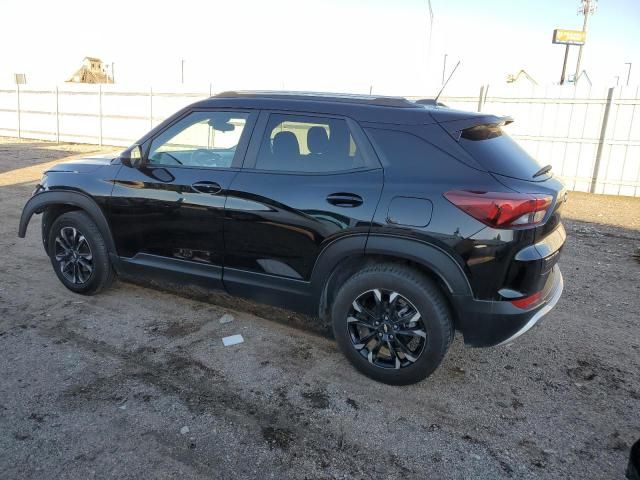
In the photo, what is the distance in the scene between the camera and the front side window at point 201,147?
12.5ft

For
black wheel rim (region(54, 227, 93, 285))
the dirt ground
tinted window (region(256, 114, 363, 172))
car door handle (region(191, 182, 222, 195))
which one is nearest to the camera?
the dirt ground

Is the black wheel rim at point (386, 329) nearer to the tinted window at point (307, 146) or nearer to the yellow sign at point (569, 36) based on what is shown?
the tinted window at point (307, 146)

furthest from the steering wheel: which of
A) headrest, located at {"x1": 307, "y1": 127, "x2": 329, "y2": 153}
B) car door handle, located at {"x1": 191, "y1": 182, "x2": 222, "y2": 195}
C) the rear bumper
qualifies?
the rear bumper

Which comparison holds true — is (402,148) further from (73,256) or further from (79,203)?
(73,256)

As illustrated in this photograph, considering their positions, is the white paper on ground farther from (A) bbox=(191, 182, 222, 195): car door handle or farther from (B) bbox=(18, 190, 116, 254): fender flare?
(B) bbox=(18, 190, 116, 254): fender flare

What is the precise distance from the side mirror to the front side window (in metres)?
0.11

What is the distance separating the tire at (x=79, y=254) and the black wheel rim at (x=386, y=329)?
2.36m

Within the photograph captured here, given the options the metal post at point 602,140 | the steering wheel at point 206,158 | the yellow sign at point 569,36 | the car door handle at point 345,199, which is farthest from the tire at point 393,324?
the yellow sign at point 569,36

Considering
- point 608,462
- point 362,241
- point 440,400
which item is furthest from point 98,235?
point 608,462

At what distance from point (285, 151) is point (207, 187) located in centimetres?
64

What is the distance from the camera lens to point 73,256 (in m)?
4.52

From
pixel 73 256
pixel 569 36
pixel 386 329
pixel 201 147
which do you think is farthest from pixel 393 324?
pixel 569 36

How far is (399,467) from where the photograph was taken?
2.58 metres

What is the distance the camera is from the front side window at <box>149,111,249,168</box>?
3.79m
